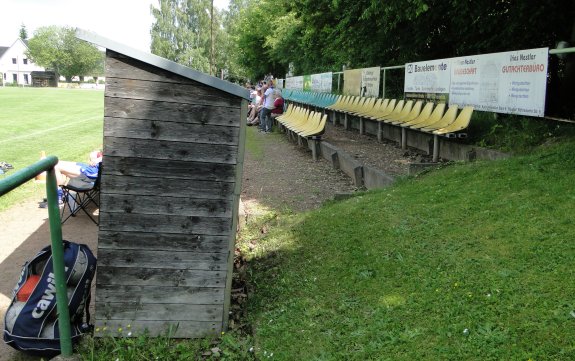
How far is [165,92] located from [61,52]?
127191 mm

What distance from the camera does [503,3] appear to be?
1261 cm

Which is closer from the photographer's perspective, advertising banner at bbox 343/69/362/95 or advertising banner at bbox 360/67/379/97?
advertising banner at bbox 360/67/379/97

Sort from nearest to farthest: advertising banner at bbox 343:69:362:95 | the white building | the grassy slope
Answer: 1. the grassy slope
2. advertising banner at bbox 343:69:362:95
3. the white building

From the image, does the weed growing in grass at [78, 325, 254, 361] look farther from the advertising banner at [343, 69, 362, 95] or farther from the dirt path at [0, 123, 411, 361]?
the advertising banner at [343, 69, 362, 95]

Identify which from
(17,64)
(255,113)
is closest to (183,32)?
(17,64)

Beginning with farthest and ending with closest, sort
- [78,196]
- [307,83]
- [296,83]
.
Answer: [296,83] < [307,83] < [78,196]

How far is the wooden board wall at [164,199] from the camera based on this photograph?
3.73 meters

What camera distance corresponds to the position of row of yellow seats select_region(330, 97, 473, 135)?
9.59 m

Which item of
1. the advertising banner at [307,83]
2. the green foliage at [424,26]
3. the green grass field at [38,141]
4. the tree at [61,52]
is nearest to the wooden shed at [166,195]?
the green grass field at [38,141]

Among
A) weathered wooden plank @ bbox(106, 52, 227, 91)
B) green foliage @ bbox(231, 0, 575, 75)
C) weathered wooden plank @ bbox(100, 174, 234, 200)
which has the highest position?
green foliage @ bbox(231, 0, 575, 75)

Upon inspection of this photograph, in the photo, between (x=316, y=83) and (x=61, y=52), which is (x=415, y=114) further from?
(x=61, y=52)

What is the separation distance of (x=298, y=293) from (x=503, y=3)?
10719 mm

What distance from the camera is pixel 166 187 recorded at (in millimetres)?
3842

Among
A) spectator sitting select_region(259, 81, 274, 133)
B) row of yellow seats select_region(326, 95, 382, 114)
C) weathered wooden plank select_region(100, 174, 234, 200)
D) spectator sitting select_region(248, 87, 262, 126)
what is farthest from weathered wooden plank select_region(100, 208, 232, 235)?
spectator sitting select_region(248, 87, 262, 126)
